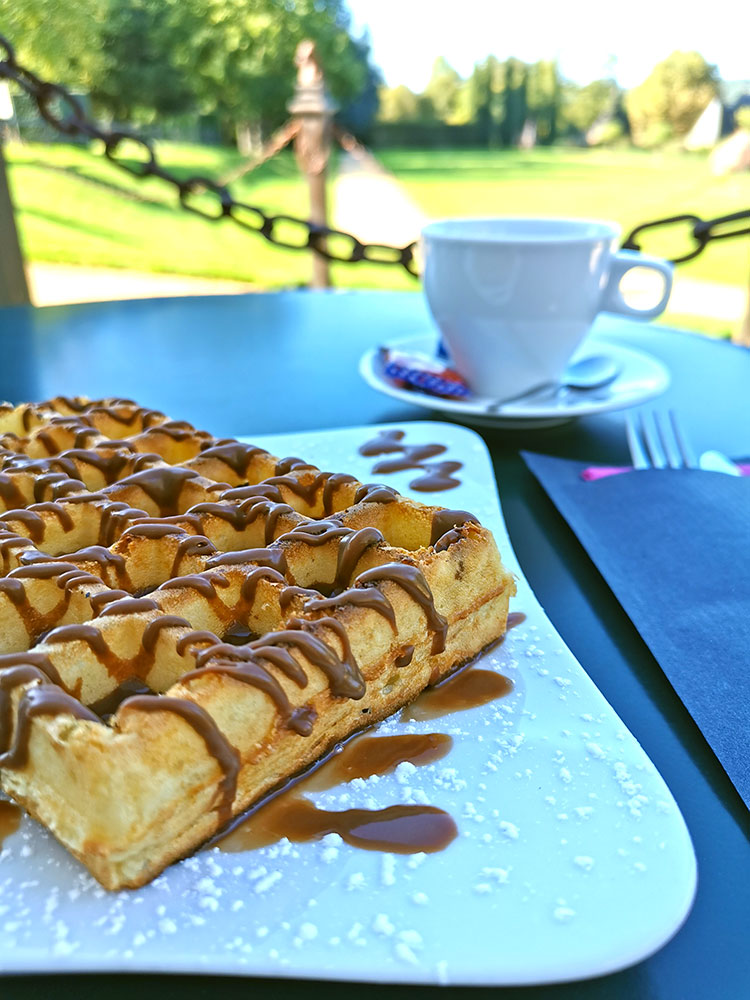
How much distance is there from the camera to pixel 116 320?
230 cm

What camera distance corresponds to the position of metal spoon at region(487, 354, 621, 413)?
1596 millimetres

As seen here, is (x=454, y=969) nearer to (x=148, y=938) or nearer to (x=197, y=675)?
(x=148, y=938)

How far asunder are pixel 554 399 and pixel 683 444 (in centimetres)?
28

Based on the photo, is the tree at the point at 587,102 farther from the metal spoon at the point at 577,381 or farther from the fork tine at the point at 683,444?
the fork tine at the point at 683,444

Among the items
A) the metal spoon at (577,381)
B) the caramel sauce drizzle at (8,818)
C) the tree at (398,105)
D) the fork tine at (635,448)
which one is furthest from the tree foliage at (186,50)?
the caramel sauce drizzle at (8,818)

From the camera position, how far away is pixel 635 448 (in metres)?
1.42

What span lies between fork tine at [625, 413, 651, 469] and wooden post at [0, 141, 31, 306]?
8.36ft

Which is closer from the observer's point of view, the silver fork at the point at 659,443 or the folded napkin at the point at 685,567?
the folded napkin at the point at 685,567

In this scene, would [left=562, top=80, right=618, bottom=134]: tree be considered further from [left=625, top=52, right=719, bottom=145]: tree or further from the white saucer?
the white saucer

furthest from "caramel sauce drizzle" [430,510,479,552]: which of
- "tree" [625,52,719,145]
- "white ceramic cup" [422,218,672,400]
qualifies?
Answer: "tree" [625,52,719,145]

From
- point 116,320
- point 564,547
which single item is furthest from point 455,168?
point 564,547

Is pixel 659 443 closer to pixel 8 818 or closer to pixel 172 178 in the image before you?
pixel 8 818

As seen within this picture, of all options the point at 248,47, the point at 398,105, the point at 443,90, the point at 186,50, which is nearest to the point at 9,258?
Result: the point at 186,50

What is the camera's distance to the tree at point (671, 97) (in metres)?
9.65
